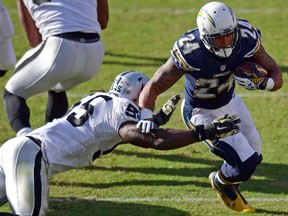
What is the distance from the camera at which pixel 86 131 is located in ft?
17.1

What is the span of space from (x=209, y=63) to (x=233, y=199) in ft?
3.38

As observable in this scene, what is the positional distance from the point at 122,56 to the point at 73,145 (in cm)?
488

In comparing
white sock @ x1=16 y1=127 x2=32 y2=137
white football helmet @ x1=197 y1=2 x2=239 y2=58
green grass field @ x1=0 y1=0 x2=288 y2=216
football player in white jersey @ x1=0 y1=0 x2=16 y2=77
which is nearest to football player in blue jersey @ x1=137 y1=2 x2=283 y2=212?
white football helmet @ x1=197 y1=2 x2=239 y2=58

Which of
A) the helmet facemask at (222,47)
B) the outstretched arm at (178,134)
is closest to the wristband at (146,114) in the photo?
the outstretched arm at (178,134)

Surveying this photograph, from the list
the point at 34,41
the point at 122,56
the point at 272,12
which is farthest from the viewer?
the point at 272,12

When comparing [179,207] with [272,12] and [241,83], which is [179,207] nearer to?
[241,83]

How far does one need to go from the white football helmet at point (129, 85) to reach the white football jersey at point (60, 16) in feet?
3.24

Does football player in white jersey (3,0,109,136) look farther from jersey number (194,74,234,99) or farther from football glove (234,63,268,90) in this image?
football glove (234,63,268,90)

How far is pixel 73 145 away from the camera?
523cm

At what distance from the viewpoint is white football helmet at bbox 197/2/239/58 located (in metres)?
5.39

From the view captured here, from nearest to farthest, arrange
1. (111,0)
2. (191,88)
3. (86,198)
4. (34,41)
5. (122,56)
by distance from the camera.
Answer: (191,88), (86,198), (34,41), (122,56), (111,0)

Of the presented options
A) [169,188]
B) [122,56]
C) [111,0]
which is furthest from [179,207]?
[111,0]

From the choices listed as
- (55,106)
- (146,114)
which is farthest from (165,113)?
(55,106)

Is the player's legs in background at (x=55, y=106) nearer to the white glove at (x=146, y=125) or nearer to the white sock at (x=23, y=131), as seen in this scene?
the white sock at (x=23, y=131)
